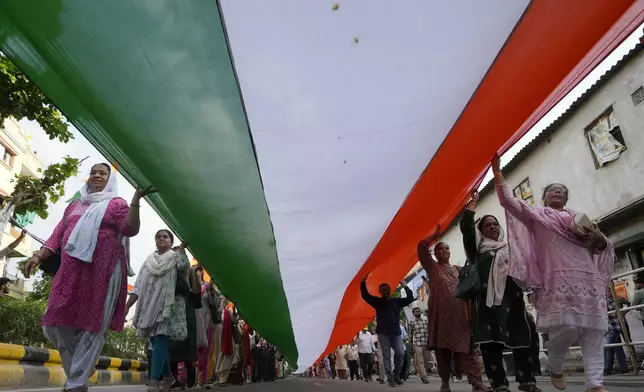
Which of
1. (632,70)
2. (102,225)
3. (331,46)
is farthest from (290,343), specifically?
(632,70)

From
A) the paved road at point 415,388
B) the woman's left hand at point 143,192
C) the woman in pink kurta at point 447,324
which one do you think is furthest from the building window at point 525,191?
the woman's left hand at point 143,192

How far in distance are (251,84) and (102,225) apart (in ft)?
5.11

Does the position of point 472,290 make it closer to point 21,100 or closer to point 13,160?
point 21,100

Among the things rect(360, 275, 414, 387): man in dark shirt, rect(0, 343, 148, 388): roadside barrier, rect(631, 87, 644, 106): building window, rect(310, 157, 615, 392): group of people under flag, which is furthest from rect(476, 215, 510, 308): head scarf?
rect(631, 87, 644, 106): building window

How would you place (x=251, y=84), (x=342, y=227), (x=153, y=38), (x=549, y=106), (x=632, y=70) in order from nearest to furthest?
(x=153, y=38) → (x=251, y=84) → (x=549, y=106) → (x=342, y=227) → (x=632, y=70)

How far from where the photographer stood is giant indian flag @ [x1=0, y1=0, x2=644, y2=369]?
79.1 inches

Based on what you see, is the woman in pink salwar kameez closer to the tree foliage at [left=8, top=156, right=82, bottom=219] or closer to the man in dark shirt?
the man in dark shirt

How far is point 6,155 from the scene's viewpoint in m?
24.5

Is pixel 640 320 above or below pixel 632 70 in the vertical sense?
below

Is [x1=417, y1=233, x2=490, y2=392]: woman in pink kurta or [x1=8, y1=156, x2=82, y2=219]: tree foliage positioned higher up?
[x1=8, y1=156, x2=82, y2=219]: tree foliage

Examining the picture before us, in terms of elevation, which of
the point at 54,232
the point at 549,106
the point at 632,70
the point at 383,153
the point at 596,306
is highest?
the point at 632,70

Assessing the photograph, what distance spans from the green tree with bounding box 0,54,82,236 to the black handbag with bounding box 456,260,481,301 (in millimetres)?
3725

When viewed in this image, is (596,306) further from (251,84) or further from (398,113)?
(251,84)

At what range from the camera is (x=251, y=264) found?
455cm
